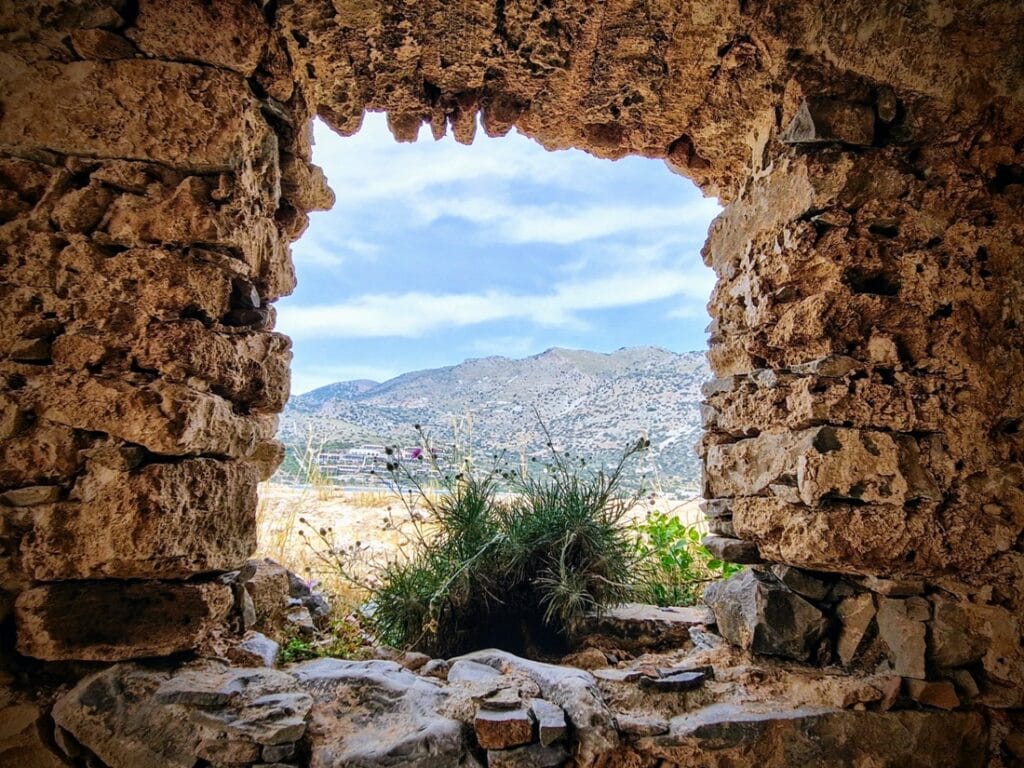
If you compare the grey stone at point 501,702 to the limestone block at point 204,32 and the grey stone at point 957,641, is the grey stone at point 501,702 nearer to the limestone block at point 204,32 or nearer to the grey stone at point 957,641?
the grey stone at point 957,641

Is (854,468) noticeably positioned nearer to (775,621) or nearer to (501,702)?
(775,621)

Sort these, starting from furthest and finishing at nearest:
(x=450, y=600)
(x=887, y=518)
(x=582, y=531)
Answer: (x=582, y=531) → (x=450, y=600) → (x=887, y=518)

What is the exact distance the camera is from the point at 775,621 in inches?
69.9

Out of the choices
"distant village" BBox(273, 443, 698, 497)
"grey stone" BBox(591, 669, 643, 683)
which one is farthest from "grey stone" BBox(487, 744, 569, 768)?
"distant village" BBox(273, 443, 698, 497)

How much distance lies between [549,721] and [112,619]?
1.11 meters

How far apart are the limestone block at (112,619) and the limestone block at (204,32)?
4.66 ft

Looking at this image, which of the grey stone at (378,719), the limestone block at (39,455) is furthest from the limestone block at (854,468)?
the limestone block at (39,455)

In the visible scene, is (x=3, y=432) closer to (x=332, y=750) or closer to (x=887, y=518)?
(x=332, y=750)

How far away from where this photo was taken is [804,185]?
1.79m

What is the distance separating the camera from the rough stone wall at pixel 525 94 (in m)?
1.45

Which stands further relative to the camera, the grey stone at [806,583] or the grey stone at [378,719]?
the grey stone at [806,583]

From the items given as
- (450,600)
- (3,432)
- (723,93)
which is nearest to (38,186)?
(3,432)

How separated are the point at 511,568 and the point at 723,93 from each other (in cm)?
195

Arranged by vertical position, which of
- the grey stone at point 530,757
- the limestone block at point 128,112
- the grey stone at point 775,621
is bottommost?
the grey stone at point 530,757
